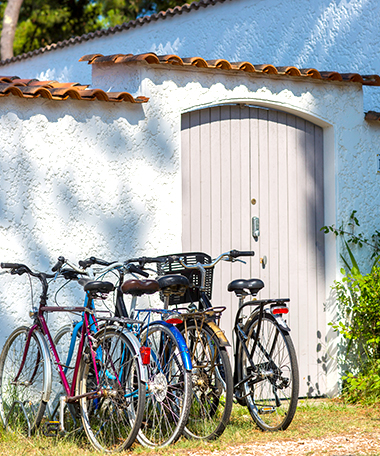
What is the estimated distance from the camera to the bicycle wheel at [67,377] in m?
4.45

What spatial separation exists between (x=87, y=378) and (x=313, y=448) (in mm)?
1501

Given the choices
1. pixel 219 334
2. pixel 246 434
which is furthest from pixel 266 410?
pixel 219 334

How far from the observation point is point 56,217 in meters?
4.84

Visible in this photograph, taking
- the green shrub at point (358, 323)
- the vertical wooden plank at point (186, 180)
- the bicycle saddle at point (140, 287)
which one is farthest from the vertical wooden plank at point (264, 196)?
the bicycle saddle at point (140, 287)

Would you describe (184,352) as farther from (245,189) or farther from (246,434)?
(245,189)

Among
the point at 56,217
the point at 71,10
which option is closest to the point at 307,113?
the point at 56,217

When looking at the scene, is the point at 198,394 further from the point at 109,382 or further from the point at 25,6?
the point at 25,6

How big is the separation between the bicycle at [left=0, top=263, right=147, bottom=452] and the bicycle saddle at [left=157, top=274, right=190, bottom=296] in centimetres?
32

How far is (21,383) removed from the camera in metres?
4.48

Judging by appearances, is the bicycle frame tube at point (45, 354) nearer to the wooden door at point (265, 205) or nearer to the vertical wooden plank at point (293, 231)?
the wooden door at point (265, 205)

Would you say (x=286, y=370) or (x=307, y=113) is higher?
(x=307, y=113)

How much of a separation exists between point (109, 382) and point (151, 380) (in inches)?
10.1

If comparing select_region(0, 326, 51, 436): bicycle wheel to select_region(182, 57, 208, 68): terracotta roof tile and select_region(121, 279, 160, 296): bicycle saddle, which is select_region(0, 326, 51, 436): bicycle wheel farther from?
select_region(182, 57, 208, 68): terracotta roof tile

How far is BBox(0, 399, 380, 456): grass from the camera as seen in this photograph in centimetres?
402
